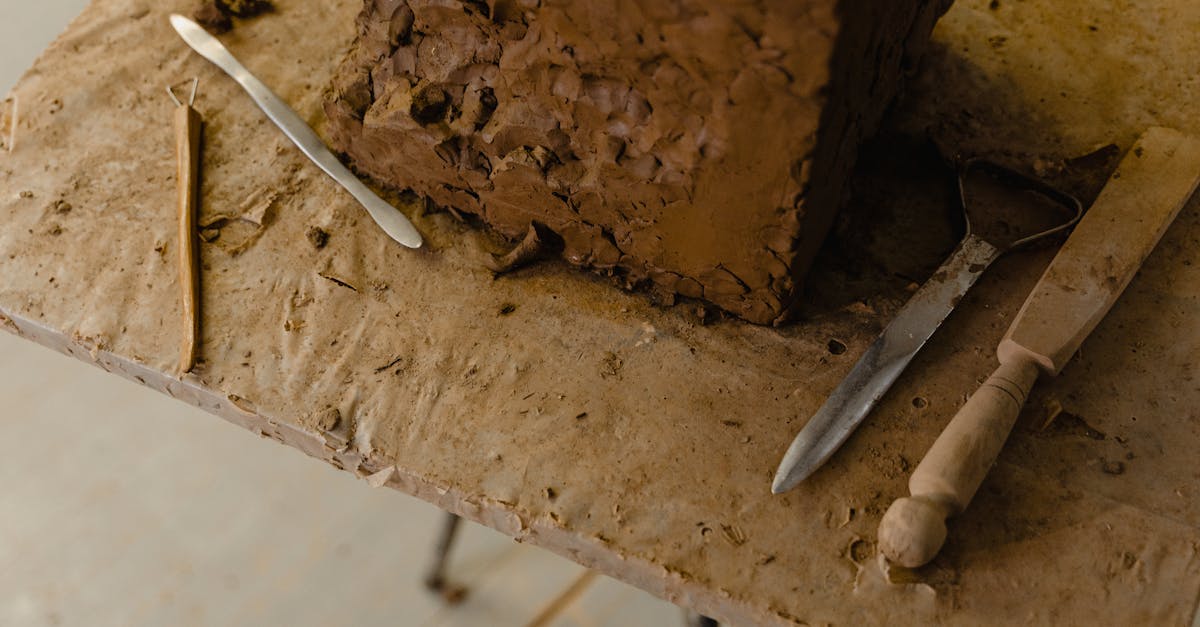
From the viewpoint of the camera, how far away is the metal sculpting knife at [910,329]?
115cm

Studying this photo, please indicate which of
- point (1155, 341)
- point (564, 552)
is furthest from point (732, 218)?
point (1155, 341)

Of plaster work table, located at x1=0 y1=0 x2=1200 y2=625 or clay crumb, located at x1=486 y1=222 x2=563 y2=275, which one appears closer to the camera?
plaster work table, located at x1=0 y1=0 x2=1200 y2=625

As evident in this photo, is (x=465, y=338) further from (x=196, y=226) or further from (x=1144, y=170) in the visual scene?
(x=1144, y=170)

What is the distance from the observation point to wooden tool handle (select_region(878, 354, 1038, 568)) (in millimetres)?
1032

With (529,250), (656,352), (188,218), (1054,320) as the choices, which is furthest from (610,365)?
(188,218)

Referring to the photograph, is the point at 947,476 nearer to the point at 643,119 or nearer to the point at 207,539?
the point at 643,119

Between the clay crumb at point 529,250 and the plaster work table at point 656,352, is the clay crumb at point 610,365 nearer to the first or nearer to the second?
the plaster work table at point 656,352

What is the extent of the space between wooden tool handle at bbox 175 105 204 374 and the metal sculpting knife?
0.75 m

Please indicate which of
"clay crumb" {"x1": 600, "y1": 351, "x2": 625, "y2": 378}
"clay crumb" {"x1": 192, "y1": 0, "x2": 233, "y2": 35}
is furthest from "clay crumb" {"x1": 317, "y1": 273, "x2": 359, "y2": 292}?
"clay crumb" {"x1": 192, "y1": 0, "x2": 233, "y2": 35}

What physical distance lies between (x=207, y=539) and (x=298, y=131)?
2.83 feet

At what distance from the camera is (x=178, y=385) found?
127 cm

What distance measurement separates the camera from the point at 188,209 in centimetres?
140

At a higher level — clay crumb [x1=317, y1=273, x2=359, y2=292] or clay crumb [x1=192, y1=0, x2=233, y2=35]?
clay crumb [x1=192, y1=0, x2=233, y2=35]

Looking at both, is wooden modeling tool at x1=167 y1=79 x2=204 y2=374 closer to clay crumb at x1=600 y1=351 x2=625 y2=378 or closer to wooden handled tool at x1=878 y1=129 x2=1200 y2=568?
clay crumb at x1=600 y1=351 x2=625 y2=378
